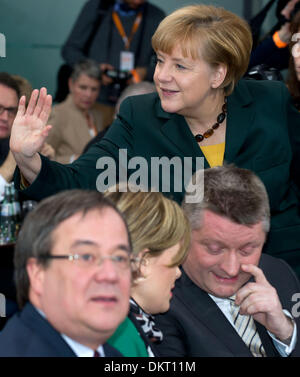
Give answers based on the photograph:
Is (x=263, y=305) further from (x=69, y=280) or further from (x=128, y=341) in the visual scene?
(x=69, y=280)

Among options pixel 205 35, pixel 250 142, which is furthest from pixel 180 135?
pixel 205 35

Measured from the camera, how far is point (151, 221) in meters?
1.64

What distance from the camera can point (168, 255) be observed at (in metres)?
1.70

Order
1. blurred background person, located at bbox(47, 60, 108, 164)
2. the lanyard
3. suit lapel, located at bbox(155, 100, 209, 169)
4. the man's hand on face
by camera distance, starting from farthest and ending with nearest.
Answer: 1. the lanyard
2. blurred background person, located at bbox(47, 60, 108, 164)
3. suit lapel, located at bbox(155, 100, 209, 169)
4. the man's hand on face

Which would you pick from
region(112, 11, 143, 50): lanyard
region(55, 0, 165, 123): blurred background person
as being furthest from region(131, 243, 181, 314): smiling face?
region(112, 11, 143, 50): lanyard

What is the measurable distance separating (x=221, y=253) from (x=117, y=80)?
11.6 ft

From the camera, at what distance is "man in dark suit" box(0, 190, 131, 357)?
1.24m

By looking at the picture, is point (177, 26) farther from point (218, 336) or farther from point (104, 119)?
point (104, 119)

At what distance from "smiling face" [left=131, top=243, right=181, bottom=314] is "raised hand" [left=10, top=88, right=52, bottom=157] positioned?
0.53 meters

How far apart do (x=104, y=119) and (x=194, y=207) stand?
3.55 meters

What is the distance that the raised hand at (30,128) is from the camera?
193 cm

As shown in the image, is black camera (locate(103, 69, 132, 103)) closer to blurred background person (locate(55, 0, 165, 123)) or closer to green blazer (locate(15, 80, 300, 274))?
blurred background person (locate(55, 0, 165, 123))

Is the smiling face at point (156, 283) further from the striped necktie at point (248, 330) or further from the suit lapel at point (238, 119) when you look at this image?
the suit lapel at point (238, 119)

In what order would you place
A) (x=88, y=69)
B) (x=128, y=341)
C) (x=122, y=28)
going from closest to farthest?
1. (x=128, y=341)
2. (x=88, y=69)
3. (x=122, y=28)
